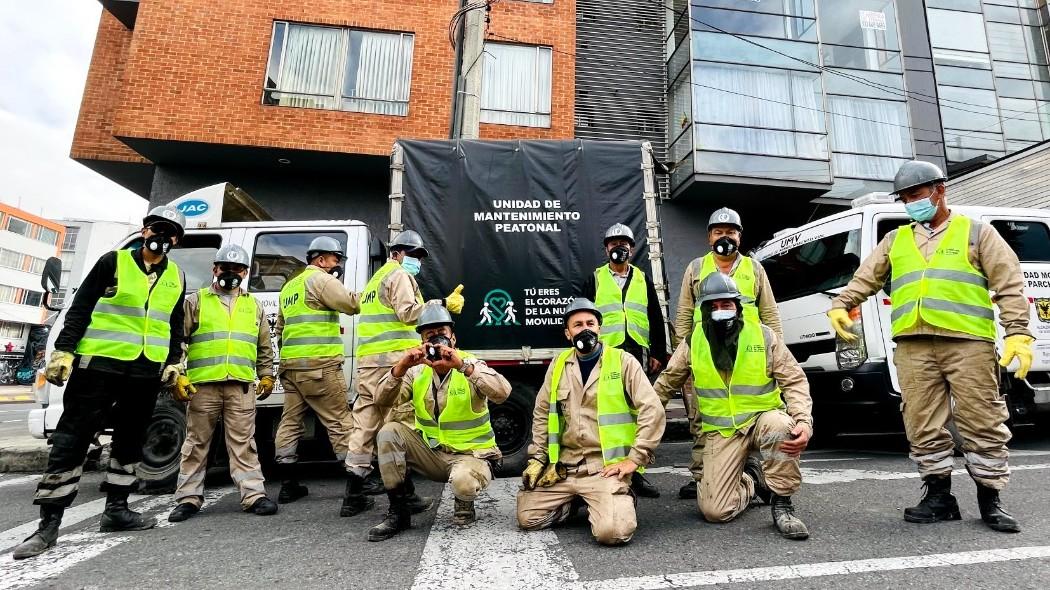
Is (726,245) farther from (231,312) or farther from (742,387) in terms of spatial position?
(231,312)

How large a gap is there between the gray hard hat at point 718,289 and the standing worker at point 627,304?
0.87 m

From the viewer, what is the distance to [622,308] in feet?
13.7

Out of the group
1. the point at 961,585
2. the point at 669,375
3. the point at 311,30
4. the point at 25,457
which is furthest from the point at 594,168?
the point at 311,30

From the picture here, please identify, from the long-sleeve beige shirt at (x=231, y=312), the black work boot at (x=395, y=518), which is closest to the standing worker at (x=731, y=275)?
the black work boot at (x=395, y=518)

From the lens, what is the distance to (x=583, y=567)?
240 centimetres

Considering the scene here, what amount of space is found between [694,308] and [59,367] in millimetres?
4074

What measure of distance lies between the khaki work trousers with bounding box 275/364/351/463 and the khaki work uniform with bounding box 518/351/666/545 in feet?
5.62

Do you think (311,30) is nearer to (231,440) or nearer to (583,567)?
(231,440)

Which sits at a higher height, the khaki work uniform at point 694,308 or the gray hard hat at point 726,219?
the gray hard hat at point 726,219

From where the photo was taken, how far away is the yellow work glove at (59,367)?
290cm

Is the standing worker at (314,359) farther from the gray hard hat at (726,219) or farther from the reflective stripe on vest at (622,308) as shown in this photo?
the gray hard hat at (726,219)

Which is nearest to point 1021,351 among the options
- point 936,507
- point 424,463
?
point 936,507

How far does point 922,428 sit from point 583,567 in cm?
227

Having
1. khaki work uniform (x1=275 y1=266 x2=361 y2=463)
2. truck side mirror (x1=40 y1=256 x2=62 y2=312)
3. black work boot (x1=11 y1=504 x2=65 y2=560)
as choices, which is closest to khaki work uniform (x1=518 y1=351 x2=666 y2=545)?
khaki work uniform (x1=275 y1=266 x2=361 y2=463)
